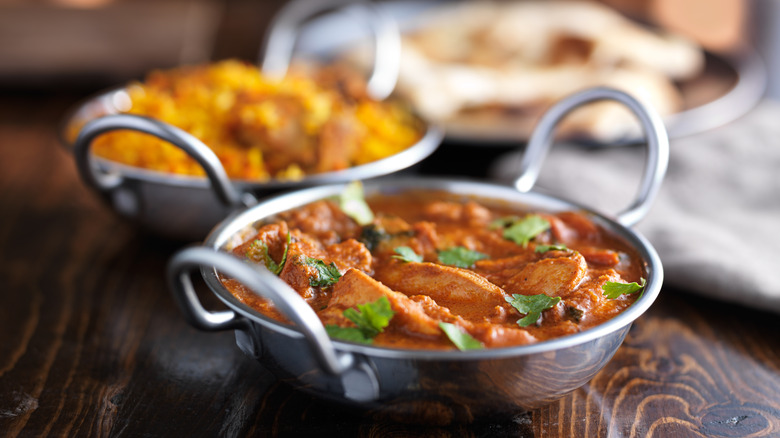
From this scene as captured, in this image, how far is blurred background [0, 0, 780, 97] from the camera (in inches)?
182

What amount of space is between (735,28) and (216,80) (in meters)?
4.24

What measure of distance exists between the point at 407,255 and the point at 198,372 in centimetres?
59

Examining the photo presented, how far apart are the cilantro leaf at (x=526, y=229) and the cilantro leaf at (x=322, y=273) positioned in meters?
0.49

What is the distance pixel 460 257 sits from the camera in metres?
1.84

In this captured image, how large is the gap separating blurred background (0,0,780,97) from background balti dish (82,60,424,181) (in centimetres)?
189

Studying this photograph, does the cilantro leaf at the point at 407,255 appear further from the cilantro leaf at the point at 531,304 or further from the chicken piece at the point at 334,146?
the chicken piece at the point at 334,146

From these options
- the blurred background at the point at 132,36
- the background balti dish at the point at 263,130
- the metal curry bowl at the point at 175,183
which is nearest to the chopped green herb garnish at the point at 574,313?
the metal curry bowl at the point at 175,183

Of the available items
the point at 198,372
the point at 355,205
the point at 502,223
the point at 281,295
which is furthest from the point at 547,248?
the point at 198,372

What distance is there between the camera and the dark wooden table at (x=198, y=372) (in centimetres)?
166

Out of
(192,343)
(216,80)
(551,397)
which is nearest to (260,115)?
(216,80)

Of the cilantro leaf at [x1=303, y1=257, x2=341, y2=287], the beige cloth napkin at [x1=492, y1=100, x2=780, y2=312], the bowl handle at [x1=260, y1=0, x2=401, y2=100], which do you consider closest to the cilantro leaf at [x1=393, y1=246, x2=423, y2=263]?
the cilantro leaf at [x1=303, y1=257, x2=341, y2=287]

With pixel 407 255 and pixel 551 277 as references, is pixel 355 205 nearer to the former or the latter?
pixel 407 255

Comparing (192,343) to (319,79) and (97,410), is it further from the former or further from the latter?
(319,79)

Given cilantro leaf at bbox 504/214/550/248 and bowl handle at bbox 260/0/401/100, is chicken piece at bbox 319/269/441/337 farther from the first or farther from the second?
A: bowl handle at bbox 260/0/401/100
